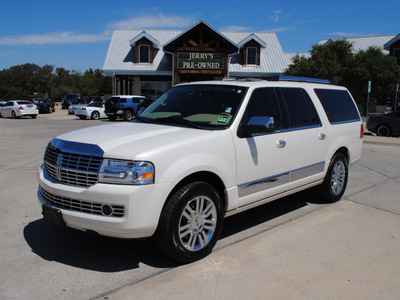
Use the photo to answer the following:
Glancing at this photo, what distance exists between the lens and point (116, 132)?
13.4 ft

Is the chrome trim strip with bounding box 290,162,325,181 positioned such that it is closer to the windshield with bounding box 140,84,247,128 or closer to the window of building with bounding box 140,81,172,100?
the windshield with bounding box 140,84,247,128

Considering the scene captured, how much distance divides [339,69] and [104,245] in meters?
25.0

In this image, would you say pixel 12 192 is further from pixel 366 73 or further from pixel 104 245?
pixel 366 73

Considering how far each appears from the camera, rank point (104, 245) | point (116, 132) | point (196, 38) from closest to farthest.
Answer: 1. point (116, 132)
2. point (104, 245)
3. point (196, 38)

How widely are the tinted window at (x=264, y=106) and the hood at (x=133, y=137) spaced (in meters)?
0.73

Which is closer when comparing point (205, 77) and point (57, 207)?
point (57, 207)

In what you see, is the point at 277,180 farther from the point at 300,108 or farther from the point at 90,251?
the point at 90,251

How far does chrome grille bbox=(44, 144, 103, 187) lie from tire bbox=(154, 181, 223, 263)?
736 mm

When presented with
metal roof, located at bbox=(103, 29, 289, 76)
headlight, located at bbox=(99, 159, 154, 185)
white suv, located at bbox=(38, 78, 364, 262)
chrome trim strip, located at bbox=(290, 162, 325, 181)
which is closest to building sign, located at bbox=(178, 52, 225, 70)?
metal roof, located at bbox=(103, 29, 289, 76)

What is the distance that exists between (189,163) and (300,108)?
7.42 feet

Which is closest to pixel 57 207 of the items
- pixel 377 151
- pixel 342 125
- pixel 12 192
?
pixel 12 192

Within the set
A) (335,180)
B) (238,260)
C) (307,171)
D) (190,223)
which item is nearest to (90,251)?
(190,223)

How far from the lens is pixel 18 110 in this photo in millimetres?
30359

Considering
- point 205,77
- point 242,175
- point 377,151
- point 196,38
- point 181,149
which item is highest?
point 196,38
